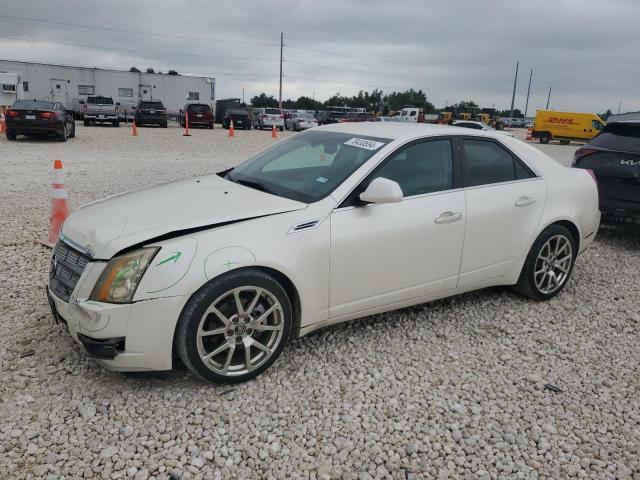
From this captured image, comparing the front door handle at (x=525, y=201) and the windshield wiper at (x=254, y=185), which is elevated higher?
the windshield wiper at (x=254, y=185)

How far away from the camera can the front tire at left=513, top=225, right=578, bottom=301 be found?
443 cm

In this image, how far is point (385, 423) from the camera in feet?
9.45

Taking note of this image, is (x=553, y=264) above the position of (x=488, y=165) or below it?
below

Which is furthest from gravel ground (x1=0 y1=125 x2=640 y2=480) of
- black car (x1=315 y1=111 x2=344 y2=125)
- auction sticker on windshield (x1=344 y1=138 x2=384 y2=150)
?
black car (x1=315 y1=111 x2=344 y2=125)

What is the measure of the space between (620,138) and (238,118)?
27.3 metres

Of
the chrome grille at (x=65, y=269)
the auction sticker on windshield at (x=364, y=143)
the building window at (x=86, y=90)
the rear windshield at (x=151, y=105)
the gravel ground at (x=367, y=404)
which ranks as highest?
the building window at (x=86, y=90)

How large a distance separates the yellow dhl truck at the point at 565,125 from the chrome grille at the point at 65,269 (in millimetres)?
32151

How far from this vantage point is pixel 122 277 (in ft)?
9.25

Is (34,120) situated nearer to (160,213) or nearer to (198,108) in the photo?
(198,108)

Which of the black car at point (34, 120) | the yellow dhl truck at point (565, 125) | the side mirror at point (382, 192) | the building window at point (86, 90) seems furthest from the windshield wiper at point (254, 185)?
the building window at point (86, 90)

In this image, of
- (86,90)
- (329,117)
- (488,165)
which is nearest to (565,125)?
(329,117)

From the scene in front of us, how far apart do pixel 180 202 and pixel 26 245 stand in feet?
10.7

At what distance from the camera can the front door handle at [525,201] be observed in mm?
4211

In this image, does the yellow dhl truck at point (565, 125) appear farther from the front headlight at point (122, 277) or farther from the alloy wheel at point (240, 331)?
the front headlight at point (122, 277)
